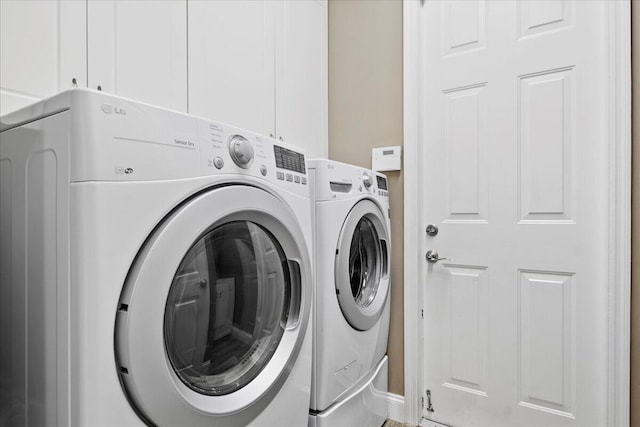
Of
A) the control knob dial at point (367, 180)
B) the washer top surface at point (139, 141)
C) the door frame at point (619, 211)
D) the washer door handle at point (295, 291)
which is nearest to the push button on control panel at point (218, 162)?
the washer top surface at point (139, 141)

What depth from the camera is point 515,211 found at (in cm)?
165

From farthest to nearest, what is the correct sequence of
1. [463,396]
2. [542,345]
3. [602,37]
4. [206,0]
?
[463,396] < [542,345] < [602,37] < [206,0]

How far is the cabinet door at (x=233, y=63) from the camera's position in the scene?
1.33 meters

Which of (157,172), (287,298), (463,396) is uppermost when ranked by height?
(157,172)

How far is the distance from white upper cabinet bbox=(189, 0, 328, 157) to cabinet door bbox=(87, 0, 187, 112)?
2.0 inches

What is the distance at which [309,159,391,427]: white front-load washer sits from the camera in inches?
50.5

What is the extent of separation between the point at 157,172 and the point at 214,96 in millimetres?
779

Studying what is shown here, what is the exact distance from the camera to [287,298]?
107cm

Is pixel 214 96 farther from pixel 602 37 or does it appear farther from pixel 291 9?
pixel 602 37

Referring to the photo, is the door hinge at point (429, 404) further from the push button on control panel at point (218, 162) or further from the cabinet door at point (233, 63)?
the push button on control panel at point (218, 162)

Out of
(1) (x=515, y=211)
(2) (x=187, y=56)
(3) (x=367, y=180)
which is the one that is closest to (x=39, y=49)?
(2) (x=187, y=56)

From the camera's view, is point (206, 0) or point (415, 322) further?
point (415, 322)

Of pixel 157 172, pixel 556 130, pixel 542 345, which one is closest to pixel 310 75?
pixel 556 130

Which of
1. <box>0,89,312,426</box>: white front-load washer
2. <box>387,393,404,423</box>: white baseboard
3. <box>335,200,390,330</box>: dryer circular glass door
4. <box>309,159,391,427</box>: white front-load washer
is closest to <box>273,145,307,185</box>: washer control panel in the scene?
<box>0,89,312,426</box>: white front-load washer
